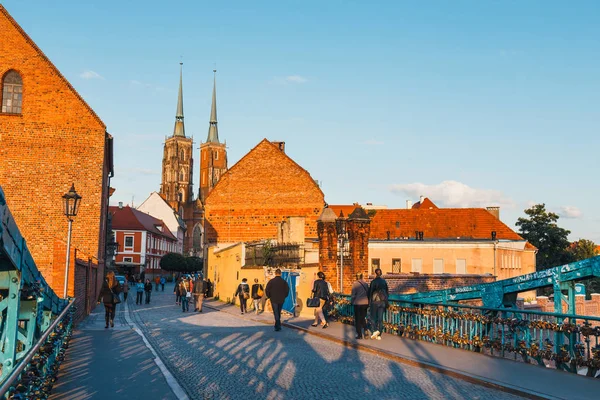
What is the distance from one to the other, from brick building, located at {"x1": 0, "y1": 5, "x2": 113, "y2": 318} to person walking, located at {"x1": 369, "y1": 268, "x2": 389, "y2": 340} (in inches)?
607

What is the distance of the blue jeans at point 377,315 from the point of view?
15414mm

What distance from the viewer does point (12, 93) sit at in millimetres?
28016

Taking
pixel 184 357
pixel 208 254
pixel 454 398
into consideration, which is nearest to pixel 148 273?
pixel 208 254

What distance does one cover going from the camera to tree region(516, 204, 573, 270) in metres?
62.8

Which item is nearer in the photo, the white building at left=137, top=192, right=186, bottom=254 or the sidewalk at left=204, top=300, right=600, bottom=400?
the sidewalk at left=204, top=300, right=600, bottom=400

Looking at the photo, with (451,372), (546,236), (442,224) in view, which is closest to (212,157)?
(546,236)

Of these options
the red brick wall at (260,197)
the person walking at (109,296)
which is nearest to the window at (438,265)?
the red brick wall at (260,197)

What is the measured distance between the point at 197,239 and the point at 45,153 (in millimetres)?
100543

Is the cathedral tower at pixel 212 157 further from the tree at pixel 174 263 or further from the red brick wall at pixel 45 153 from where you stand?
the red brick wall at pixel 45 153

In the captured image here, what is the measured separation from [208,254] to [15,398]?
40.4 m

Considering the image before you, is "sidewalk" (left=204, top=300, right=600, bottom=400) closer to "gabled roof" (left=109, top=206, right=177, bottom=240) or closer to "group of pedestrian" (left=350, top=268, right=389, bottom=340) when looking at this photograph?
"group of pedestrian" (left=350, top=268, right=389, bottom=340)

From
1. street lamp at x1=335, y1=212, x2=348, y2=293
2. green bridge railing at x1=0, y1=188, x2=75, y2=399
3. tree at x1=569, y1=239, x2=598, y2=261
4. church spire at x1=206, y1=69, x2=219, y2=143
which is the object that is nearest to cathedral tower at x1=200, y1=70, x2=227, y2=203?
church spire at x1=206, y1=69, x2=219, y2=143

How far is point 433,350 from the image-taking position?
44.0 ft

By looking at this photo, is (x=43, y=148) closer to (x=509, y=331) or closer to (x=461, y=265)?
(x=509, y=331)
